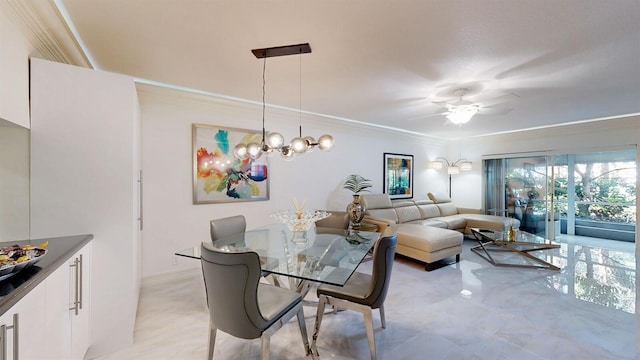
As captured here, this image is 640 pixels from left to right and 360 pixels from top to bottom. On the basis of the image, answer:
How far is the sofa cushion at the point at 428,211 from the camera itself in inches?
227

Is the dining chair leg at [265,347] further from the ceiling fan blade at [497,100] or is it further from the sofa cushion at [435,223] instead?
the sofa cushion at [435,223]

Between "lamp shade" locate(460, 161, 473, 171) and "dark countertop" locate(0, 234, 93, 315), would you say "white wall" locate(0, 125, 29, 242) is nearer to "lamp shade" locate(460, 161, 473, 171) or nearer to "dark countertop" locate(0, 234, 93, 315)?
"dark countertop" locate(0, 234, 93, 315)

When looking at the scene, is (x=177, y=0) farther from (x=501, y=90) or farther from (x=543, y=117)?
(x=543, y=117)

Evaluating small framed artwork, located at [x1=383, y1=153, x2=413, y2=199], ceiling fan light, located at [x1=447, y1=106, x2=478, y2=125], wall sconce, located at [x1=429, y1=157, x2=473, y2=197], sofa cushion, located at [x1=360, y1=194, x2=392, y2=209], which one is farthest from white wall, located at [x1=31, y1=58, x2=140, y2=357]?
wall sconce, located at [x1=429, y1=157, x2=473, y2=197]

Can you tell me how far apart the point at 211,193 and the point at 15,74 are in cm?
223

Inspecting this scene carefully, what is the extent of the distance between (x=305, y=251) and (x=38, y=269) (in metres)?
1.66

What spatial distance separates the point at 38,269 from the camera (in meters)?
1.25

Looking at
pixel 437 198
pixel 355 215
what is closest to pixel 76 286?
pixel 355 215

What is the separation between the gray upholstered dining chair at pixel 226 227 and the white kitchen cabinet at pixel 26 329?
4.57 ft

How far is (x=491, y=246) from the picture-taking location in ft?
16.4

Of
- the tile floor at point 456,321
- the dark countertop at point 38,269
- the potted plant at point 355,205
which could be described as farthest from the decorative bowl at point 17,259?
the potted plant at point 355,205

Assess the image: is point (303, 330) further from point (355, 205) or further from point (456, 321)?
point (355, 205)

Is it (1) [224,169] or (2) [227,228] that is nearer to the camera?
(2) [227,228]

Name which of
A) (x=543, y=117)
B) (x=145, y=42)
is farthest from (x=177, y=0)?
(x=543, y=117)
